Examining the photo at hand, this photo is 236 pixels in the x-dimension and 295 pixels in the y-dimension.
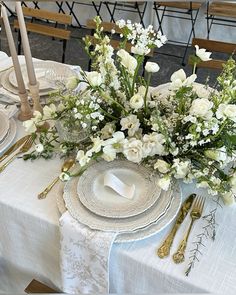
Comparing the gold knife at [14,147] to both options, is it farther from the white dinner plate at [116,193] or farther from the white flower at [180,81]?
the white flower at [180,81]

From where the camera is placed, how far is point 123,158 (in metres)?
0.89

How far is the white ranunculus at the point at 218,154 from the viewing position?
2.44 ft

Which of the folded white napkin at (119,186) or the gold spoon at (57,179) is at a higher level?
the folded white napkin at (119,186)

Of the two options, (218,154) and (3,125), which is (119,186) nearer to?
(218,154)

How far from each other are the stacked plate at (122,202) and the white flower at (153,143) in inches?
3.0

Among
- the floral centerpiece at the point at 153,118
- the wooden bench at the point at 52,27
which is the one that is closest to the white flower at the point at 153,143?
the floral centerpiece at the point at 153,118

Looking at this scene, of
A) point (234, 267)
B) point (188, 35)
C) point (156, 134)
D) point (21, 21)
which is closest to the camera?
point (234, 267)

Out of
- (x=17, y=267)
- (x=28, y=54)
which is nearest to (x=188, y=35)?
(x=28, y=54)

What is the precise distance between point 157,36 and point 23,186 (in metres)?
0.45

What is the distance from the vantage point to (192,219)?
762 mm

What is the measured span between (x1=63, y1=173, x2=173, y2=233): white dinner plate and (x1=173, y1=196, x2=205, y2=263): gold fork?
58 millimetres

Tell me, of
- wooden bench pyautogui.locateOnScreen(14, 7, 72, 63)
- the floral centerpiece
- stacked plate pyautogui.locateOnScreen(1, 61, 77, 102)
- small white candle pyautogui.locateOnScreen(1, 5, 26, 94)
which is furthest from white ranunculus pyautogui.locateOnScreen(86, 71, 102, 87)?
wooden bench pyautogui.locateOnScreen(14, 7, 72, 63)

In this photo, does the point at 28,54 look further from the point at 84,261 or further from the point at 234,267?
the point at 234,267

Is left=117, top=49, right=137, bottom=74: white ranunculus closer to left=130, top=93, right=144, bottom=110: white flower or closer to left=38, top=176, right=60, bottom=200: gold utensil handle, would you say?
left=130, top=93, right=144, bottom=110: white flower
